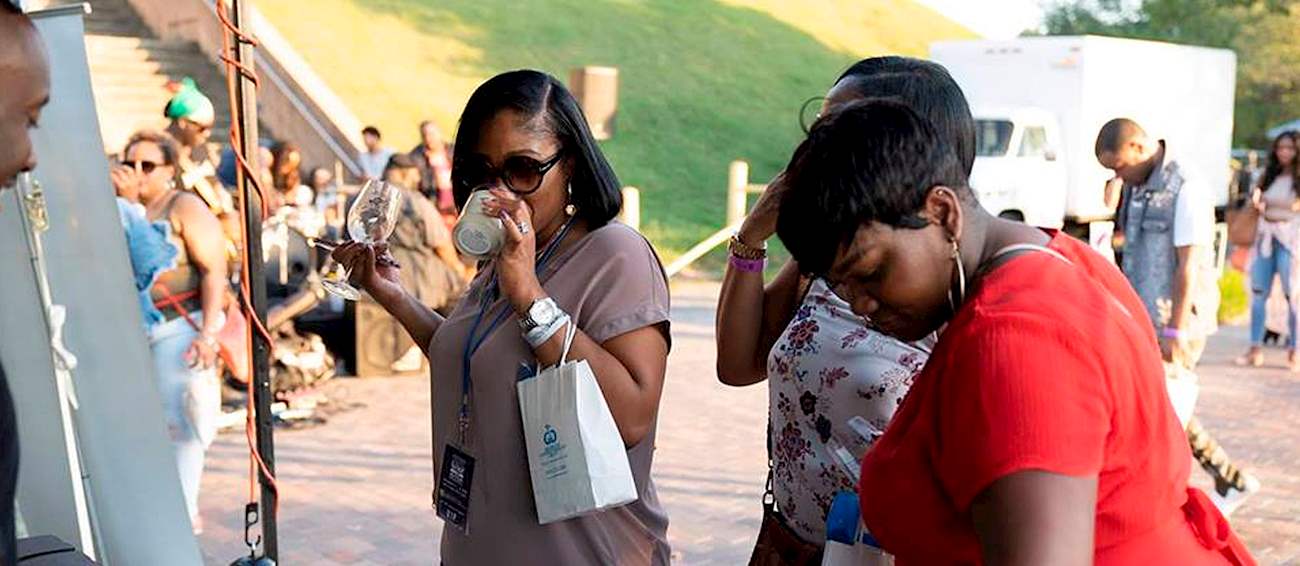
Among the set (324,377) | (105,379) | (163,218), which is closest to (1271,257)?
(324,377)

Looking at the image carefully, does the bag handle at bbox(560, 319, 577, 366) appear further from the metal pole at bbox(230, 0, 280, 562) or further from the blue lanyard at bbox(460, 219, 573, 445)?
the metal pole at bbox(230, 0, 280, 562)

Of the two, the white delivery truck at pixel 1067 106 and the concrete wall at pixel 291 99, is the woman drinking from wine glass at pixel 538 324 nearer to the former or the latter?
the white delivery truck at pixel 1067 106

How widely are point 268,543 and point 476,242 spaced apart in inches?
63.2

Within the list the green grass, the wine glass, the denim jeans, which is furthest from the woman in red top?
the green grass

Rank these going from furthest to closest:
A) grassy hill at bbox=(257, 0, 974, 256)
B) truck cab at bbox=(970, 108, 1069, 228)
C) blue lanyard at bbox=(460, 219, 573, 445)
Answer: grassy hill at bbox=(257, 0, 974, 256) < truck cab at bbox=(970, 108, 1069, 228) < blue lanyard at bbox=(460, 219, 573, 445)

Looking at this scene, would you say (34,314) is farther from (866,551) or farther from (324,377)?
Result: (324,377)

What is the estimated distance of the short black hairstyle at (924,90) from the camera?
2123 millimetres

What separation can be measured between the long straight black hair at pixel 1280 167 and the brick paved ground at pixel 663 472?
184 centimetres

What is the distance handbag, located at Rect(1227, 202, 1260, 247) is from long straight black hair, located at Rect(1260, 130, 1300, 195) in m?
0.33

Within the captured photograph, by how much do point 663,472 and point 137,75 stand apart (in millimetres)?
13775

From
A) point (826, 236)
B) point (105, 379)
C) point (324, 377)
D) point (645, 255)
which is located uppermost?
point (826, 236)

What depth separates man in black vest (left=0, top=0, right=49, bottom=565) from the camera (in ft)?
4.49

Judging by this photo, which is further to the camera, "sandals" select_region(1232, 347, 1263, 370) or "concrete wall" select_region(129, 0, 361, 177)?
"concrete wall" select_region(129, 0, 361, 177)

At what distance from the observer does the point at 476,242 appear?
7.22 feet
